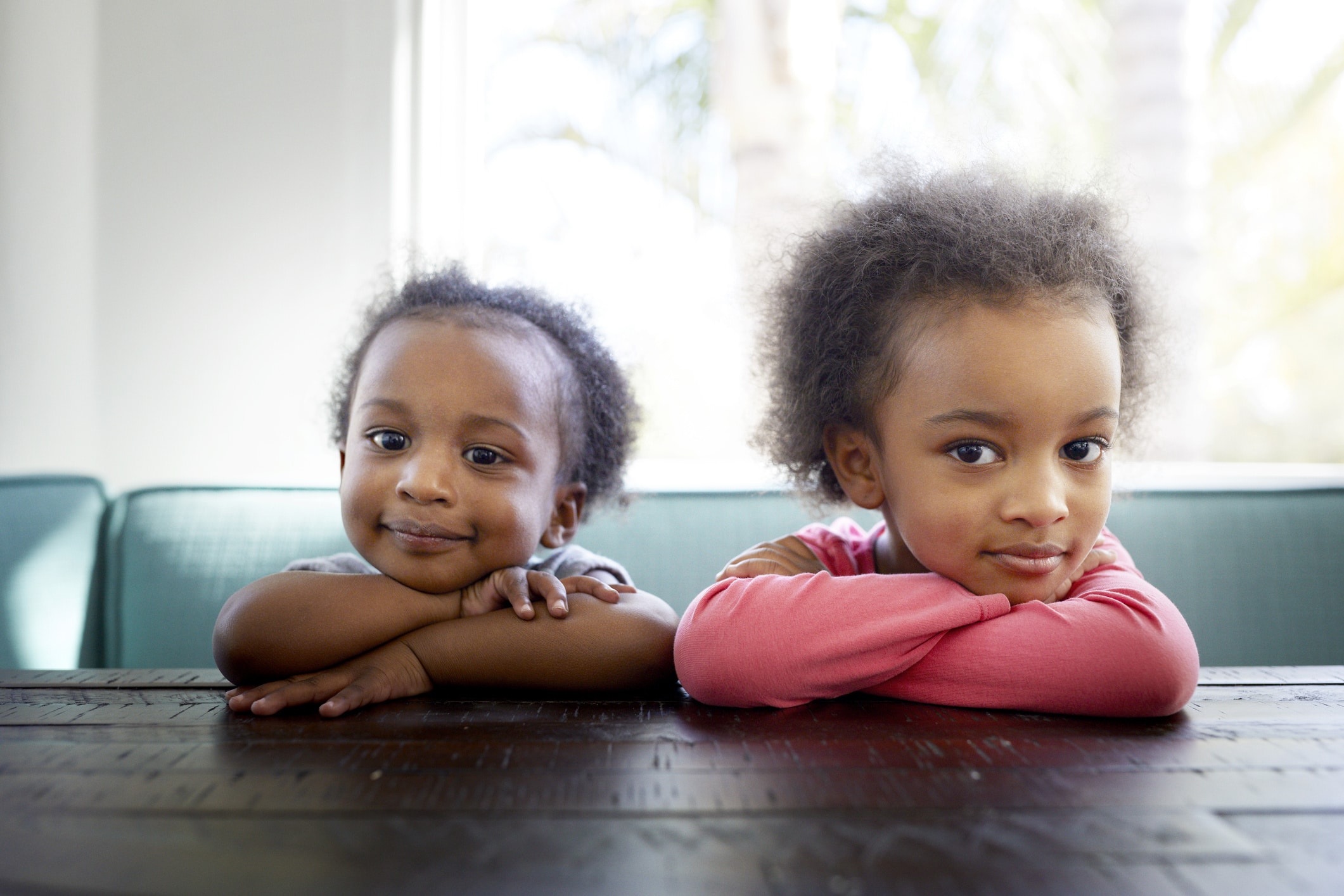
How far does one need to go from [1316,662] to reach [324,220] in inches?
98.5

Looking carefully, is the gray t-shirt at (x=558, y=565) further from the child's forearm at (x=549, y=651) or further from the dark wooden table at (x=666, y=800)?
the dark wooden table at (x=666, y=800)

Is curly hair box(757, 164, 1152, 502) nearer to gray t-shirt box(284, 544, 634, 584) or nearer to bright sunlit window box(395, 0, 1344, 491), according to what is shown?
gray t-shirt box(284, 544, 634, 584)

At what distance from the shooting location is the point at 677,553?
6.23 ft

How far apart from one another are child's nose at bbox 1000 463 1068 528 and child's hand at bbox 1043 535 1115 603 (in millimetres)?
118

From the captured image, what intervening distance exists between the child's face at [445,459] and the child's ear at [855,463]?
1.34ft

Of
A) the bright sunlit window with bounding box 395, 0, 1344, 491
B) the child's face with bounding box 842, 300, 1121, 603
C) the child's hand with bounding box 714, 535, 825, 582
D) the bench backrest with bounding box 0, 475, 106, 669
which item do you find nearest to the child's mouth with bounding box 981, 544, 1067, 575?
the child's face with bounding box 842, 300, 1121, 603

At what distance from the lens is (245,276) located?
260cm

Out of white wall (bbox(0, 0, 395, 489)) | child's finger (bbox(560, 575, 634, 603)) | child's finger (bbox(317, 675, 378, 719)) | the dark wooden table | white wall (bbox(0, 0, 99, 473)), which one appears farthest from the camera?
white wall (bbox(0, 0, 395, 489))

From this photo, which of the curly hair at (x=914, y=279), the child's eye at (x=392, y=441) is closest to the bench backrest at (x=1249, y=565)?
the curly hair at (x=914, y=279)

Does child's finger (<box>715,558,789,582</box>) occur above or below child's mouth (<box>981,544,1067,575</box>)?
below

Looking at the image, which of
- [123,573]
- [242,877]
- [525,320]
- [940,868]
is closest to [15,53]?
[123,573]

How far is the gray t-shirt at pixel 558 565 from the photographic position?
4.58 ft

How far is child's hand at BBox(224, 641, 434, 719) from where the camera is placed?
1.03m

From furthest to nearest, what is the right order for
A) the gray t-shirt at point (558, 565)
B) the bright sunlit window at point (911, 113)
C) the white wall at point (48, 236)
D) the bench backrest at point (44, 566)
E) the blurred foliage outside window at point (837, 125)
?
the blurred foliage outside window at point (837, 125)
the bright sunlit window at point (911, 113)
the white wall at point (48, 236)
the bench backrest at point (44, 566)
the gray t-shirt at point (558, 565)
